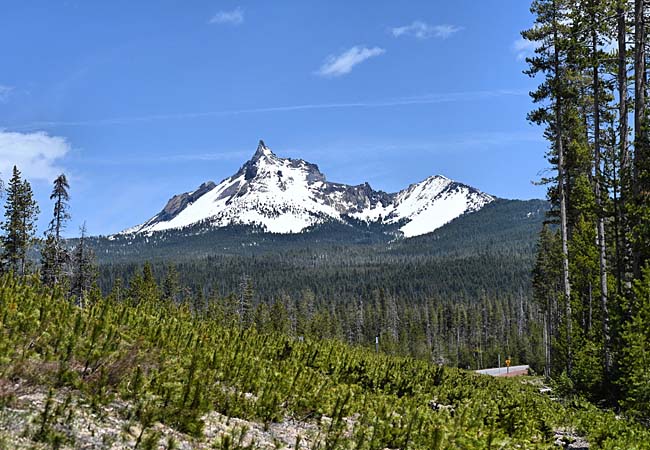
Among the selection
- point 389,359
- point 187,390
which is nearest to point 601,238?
point 389,359

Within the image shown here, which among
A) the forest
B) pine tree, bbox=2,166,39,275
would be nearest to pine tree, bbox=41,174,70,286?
pine tree, bbox=2,166,39,275

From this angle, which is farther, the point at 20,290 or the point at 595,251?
the point at 595,251

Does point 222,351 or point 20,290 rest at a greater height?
point 20,290

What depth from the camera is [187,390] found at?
20.9 feet

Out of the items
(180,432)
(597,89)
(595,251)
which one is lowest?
(180,432)

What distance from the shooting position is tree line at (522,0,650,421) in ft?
43.5

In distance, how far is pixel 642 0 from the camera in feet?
51.6

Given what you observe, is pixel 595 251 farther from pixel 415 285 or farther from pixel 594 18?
pixel 415 285

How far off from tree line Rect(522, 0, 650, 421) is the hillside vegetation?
14.0ft

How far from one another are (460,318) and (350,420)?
110 meters

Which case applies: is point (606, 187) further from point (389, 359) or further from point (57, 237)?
point (57, 237)

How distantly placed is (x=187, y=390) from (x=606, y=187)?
1338 centimetres

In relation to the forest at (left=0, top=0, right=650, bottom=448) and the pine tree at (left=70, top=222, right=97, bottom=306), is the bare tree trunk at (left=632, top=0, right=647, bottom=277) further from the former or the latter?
the pine tree at (left=70, top=222, right=97, bottom=306)

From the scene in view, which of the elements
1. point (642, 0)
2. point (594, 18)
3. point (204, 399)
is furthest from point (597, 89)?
point (204, 399)
